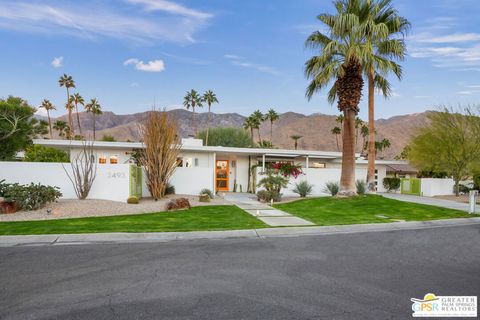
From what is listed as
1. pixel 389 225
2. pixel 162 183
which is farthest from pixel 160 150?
pixel 389 225

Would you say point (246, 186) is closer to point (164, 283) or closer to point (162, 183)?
point (162, 183)

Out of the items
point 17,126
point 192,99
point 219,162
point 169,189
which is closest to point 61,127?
point 192,99

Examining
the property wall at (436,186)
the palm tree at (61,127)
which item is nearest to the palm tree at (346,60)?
the property wall at (436,186)

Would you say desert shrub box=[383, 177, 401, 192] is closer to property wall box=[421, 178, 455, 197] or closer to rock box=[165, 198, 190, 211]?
property wall box=[421, 178, 455, 197]

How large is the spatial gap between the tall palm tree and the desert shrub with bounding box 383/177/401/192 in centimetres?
1215

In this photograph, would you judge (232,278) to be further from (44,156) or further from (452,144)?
(452,144)

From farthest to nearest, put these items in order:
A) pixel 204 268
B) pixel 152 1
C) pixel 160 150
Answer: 1. pixel 152 1
2. pixel 160 150
3. pixel 204 268

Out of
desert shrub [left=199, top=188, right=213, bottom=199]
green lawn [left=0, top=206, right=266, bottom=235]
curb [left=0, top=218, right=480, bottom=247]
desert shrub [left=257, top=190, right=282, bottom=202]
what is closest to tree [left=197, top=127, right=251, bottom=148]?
desert shrub [left=199, top=188, right=213, bottom=199]

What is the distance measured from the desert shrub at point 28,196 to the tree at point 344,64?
14955 mm

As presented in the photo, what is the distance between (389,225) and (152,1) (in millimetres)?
19046

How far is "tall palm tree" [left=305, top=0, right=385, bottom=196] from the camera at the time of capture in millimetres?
18641

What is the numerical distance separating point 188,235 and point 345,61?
1443 centimetres

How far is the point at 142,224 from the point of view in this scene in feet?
36.8

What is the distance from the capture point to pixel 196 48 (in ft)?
127
